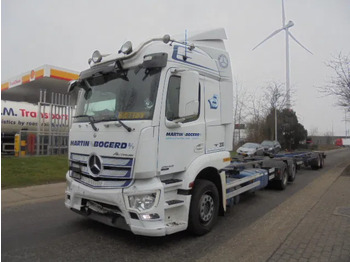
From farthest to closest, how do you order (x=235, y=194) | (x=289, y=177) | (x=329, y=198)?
(x=289, y=177) → (x=329, y=198) → (x=235, y=194)

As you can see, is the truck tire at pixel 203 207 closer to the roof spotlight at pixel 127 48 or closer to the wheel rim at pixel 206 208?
the wheel rim at pixel 206 208

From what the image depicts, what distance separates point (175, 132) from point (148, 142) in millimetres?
560

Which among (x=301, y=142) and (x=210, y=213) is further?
(x=301, y=142)

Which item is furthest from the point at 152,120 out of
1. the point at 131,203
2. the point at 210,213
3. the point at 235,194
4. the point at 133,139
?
the point at 235,194

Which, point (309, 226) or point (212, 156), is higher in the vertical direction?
point (212, 156)

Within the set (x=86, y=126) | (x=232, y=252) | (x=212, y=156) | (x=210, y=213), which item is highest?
(x=86, y=126)

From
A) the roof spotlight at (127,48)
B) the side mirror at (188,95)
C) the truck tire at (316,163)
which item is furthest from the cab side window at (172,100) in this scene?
the truck tire at (316,163)

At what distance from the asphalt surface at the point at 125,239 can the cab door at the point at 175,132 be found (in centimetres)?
121

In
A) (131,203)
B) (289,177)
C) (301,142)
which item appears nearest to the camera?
(131,203)

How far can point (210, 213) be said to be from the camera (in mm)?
4984

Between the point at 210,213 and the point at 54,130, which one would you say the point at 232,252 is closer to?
the point at 210,213

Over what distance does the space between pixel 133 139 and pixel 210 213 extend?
207 cm

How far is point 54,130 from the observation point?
56.6ft

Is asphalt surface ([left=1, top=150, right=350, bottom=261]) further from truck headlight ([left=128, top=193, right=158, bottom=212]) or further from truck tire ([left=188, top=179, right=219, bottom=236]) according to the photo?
truck headlight ([left=128, top=193, right=158, bottom=212])
